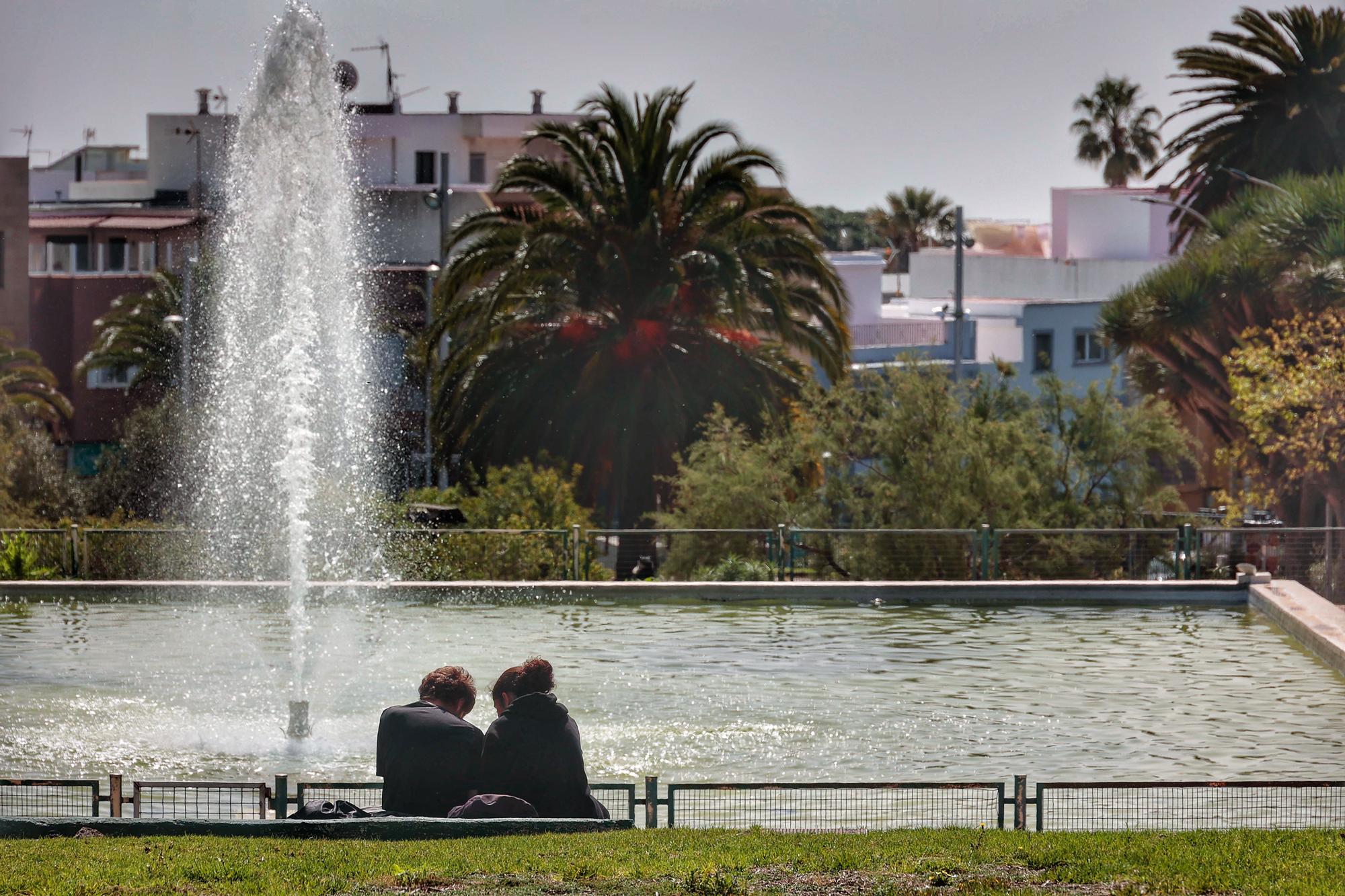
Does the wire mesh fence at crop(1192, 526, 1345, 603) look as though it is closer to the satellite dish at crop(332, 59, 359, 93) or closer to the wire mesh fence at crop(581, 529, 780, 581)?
the wire mesh fence at crop(581, 529, 780, 581)

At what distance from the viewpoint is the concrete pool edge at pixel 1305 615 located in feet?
62.2

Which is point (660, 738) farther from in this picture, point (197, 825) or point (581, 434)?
point (581, 434)

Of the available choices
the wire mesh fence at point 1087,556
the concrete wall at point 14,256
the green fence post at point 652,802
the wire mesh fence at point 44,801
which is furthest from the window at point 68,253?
the green fence post at point 652,802

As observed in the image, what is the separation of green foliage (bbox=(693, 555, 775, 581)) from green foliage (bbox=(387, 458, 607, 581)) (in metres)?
1.75

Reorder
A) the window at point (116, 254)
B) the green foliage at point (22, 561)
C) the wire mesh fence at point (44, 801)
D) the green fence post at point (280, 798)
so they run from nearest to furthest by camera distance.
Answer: the green fence post at point (280, 798)
the wire mesh fence at point (44, 801)
the green foliage at point (22, 561)
the window at point (116, 254)

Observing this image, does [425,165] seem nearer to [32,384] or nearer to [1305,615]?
[32,384]

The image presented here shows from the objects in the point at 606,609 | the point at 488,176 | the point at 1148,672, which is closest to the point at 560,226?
the point at 606,609

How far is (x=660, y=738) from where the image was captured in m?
14.9

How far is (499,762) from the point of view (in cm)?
1016

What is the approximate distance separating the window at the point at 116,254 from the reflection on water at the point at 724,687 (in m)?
42.2

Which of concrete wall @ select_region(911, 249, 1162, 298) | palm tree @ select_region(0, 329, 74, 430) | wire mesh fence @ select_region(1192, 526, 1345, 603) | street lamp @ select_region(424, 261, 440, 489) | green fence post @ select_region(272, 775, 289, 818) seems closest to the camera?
green fence post @ select_region(272, 775, 289, 818)

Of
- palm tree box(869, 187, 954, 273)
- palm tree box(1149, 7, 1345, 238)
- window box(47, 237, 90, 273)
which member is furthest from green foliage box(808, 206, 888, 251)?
palm tree box(1149, 7, 1345, 238)

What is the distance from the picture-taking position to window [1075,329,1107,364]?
6500 cm

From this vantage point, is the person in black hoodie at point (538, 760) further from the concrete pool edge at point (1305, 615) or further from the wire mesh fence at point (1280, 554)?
the wire mesh fence at point (1280, 554)
